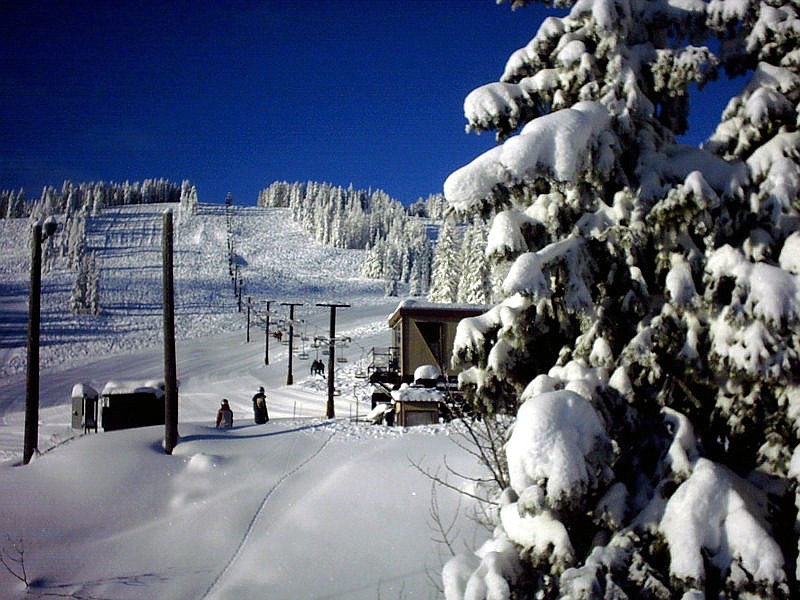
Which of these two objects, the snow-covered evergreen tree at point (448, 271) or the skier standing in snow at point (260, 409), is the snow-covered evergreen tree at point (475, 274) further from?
the skier standing in snow at point (260, 409)

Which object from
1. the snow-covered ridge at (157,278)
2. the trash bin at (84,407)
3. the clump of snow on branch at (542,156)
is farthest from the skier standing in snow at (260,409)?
the snow-covered ridge at (157,278)

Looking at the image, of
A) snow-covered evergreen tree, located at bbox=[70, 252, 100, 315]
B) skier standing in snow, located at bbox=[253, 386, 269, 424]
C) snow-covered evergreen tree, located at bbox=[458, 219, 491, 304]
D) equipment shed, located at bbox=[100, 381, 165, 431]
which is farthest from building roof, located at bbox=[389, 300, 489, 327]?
snow-covered evergreen tree, located at bbox=[70, 252, 100, 315]

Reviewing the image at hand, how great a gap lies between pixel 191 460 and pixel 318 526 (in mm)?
4709

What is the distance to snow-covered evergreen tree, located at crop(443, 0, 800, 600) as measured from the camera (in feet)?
14.2

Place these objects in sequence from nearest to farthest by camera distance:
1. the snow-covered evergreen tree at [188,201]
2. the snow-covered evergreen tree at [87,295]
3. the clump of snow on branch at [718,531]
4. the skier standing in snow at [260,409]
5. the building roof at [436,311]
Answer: the clump of snow on branch at [718,531]
the skier standing in snow at [260,409]
the building roof at [436,311]
the snow-covered evergreen tree at [87,295]
the snow-covered evergreen tree at [188,201]

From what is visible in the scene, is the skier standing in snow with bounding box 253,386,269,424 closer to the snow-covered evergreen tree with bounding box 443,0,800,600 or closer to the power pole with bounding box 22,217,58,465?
the power pole with bounding box 22,217,58,465

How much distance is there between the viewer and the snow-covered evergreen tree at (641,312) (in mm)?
4336

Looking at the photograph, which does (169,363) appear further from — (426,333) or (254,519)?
(426,333)

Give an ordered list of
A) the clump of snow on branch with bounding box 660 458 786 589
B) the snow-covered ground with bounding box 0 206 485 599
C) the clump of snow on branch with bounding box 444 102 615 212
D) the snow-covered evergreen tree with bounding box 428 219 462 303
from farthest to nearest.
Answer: the snow-covered evergreen tree with bounding box 428 219 462 303, the snow-covered ground with bounding box 0 206 485 599, the clump of snow on branch with bounding box 444 102 615 212, the clump of snow on branch with bounding box 660 458 786 589

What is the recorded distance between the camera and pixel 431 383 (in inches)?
1012

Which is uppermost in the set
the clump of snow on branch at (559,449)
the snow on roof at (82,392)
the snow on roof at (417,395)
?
the clump of snow on branch at (559,449)

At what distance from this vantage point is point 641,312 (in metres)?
5.22

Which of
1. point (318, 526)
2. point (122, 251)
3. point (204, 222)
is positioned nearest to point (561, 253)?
point (318, 526)

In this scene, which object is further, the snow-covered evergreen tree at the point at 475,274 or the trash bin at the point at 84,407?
the snow-covered evergreen tree at the point at 475,274
